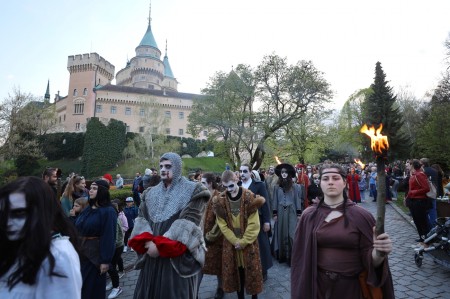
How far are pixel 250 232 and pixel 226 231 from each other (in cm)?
39

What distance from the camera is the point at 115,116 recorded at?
60.9 metres

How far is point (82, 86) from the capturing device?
200 ft

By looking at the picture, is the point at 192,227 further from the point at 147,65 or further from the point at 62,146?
the point at 147,65

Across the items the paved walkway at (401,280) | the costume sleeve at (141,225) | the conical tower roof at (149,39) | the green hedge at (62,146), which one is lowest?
the paved walkway at (401,280)

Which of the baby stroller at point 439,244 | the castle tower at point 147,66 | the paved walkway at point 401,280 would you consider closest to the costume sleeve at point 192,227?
the paved walkway at point 401,280

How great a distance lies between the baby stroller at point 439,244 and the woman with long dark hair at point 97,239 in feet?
19.8

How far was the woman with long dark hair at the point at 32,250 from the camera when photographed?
1.50m

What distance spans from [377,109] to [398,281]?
3090 centimetres

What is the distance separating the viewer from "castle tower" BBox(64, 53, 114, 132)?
59.4 meters

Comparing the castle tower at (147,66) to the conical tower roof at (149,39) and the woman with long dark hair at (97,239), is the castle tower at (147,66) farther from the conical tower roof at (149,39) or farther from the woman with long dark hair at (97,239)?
the woman with long dark hair at (97,239)

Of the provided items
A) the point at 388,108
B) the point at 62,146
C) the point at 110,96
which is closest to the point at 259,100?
the point at 388,108

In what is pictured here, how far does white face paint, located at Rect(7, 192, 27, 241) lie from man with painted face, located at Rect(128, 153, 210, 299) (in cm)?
150

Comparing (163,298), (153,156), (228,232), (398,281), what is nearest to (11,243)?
(163,298)

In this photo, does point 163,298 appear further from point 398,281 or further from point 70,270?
point 398,281
